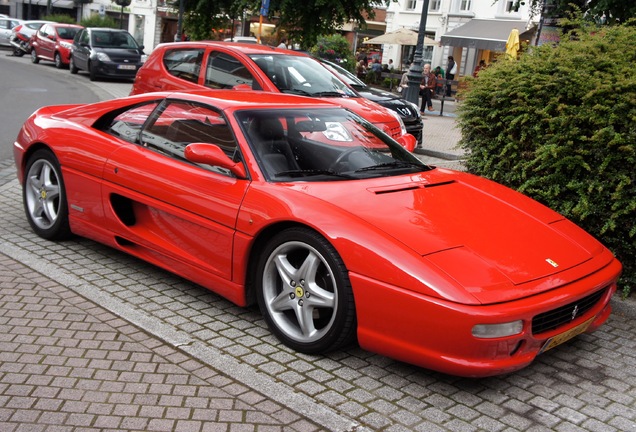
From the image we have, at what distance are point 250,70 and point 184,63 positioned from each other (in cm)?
112

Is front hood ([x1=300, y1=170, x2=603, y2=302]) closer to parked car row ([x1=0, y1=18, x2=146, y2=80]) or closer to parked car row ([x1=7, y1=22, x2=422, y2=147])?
parked car row ([x1=7, y1=22, x2=422, y2=147])

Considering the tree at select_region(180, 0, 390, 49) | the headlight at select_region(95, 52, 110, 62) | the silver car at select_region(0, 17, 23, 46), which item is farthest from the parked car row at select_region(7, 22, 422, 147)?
the silver car at select_region(0, 17, 23, 46)

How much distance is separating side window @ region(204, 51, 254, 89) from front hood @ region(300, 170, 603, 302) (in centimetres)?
530

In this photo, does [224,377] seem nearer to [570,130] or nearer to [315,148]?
[315,148]

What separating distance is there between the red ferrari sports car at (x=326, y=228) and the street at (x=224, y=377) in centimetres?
22

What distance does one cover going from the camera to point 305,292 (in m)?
3.97

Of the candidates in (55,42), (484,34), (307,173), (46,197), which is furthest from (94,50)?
(484,34)

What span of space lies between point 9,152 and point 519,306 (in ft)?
27.7

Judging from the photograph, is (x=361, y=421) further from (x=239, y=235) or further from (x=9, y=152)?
(x=9, y=152)

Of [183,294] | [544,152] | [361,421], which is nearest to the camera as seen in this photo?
[361,421]

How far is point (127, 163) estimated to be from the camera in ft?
16.4

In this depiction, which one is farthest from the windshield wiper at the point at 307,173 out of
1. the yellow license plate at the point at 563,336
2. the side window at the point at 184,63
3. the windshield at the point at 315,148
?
the side window at the point at 184,63

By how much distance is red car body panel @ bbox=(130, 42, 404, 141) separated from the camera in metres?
9.42

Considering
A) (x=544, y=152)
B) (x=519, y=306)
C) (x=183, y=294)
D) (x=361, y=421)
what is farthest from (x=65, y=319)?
(x=544, y=152)
